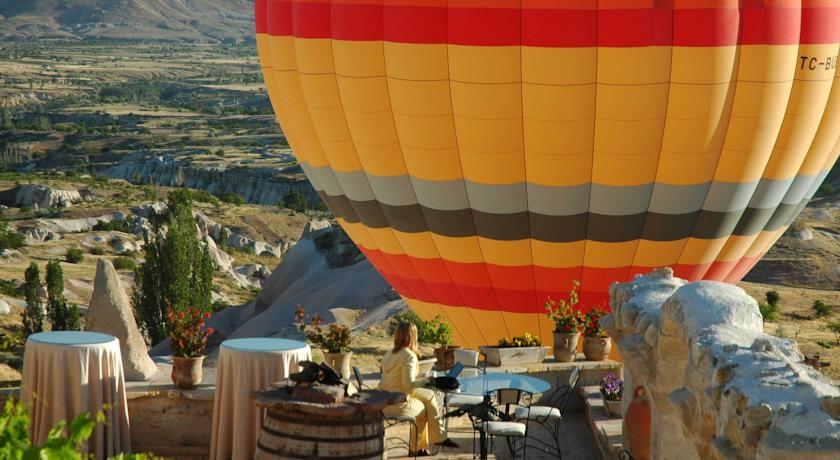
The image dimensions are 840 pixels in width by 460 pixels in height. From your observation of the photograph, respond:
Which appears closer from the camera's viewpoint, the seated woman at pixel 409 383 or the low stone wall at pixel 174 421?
the seated woman at pixel 409 383

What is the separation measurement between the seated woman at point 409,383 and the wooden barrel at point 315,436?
3.73 ft

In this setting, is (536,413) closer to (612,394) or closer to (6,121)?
(612,394)

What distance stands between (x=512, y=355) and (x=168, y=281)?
23.5 metres

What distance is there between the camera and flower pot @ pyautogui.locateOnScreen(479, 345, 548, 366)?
12.3 meters

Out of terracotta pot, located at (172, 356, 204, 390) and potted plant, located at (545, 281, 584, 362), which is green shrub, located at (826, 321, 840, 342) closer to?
potted plant, located at (545, 281, 584, 362)

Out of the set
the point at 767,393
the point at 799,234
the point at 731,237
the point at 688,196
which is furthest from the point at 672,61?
the point at 799,234

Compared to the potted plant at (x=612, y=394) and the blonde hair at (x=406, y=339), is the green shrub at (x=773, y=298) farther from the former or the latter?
the blonde hair at (x=406, y=339)

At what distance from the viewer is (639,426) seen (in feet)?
30.1

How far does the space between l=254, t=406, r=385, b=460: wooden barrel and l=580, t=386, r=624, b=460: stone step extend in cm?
270

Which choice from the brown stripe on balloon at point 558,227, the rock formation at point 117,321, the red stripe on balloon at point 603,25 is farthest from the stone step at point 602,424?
the rock formation at point 117,321

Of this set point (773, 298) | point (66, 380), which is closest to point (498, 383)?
point (66, 380)

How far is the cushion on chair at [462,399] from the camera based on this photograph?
34.5 ft

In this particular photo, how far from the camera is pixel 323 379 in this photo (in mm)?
8047

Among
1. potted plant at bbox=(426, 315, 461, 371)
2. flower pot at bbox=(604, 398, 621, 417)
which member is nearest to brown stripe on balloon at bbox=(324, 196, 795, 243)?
potted plant at bbox=(426, 315, 461, 371)
